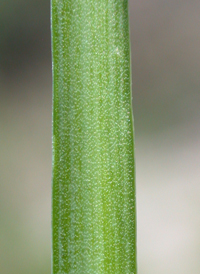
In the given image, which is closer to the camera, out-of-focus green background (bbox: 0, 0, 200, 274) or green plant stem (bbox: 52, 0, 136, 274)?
green plant stem (bbox: 52, 0, 136, 274)
